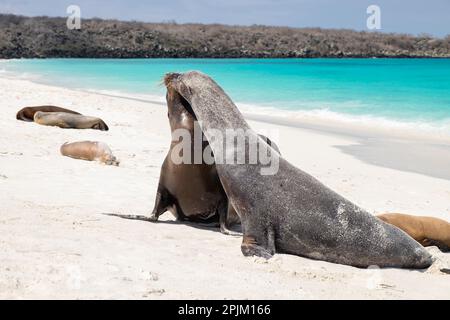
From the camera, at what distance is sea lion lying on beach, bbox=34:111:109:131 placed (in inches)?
541

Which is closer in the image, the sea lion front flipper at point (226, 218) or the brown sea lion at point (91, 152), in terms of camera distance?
the sea lion front flipper at point (226, 218)

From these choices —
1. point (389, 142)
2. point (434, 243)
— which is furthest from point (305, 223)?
point (389, 142)

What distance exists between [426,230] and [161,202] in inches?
101

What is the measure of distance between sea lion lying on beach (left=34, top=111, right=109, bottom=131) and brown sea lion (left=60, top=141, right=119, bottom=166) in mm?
3524

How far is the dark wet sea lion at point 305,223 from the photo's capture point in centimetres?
556

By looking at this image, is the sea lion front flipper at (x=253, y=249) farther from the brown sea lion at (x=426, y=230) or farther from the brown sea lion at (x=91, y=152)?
the brown sea lion at (x=91, y=152)

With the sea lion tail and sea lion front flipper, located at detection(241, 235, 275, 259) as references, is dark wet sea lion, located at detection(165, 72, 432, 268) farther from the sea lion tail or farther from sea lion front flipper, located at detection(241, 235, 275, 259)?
the sea lion tail

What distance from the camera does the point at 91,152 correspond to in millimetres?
9938

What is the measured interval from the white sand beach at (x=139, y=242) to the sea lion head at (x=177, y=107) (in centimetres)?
96

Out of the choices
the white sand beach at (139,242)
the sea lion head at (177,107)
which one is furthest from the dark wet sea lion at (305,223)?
the sea lion head at (177,107)

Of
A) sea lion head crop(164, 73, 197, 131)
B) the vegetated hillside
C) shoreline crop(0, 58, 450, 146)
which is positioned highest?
the vegetated hillside

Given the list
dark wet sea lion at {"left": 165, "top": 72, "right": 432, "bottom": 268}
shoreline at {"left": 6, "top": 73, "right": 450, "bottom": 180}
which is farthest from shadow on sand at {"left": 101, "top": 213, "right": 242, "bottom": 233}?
shoreline at {"left": 6, "top": 73, "right": 450, "bottom": 180}
